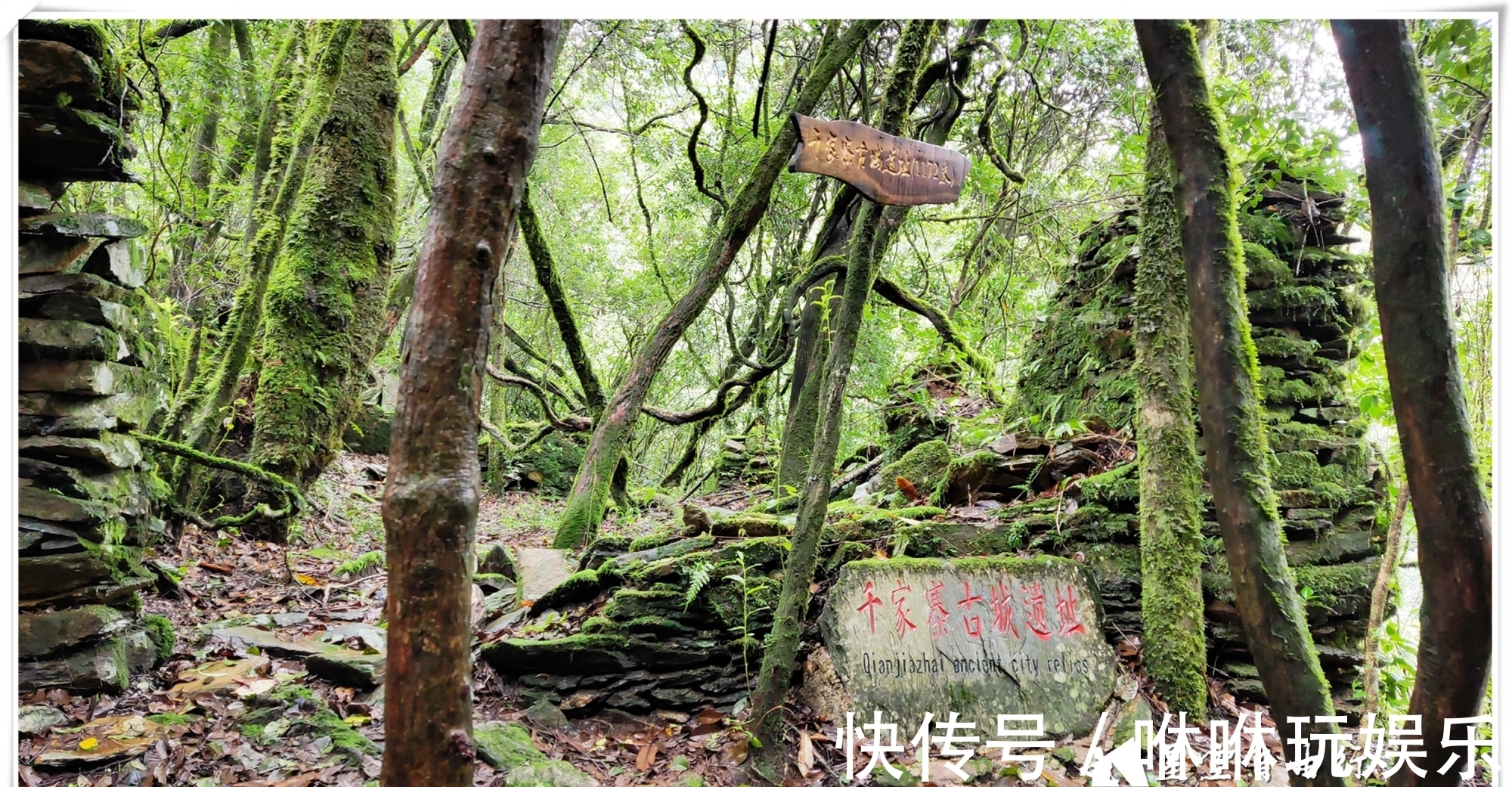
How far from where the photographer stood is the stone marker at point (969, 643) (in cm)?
273

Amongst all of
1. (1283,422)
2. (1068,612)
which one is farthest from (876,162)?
(1283,422)

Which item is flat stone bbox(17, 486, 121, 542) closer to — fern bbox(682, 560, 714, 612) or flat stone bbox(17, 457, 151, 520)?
flat stone bbox(17, 457, 151, 520)

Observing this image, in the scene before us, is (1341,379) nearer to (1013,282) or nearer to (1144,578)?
(1144,578)

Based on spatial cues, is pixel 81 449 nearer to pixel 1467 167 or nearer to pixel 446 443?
pixel 446 443

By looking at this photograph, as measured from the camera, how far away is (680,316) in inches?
149

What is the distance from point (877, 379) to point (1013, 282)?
1425 mm

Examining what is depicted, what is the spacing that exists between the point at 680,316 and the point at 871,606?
1.74 metres

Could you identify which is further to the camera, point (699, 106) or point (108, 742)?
point (699, 106)

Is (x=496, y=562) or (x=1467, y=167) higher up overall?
(x=1467, y=167)

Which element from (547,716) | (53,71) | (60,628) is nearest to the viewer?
(60,628)

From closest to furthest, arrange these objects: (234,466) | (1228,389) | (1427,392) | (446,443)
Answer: (446,443) → (1427,392) → (1228,389) → (234,466)

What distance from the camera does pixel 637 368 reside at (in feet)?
12.4

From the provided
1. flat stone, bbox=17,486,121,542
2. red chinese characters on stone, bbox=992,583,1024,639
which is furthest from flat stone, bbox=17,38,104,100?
red chinese characters on stone, bbox=992,583,1024,639

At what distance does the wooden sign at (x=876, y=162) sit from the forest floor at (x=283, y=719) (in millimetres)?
Answer: 1947
